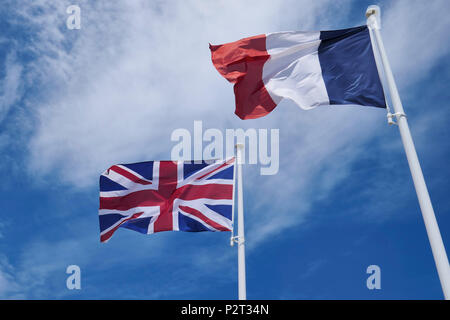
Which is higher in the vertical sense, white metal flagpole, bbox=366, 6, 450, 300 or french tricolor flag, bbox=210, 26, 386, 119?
french tricolor flag, bbox=210, 26, 386, 119

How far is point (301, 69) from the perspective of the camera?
12.1m

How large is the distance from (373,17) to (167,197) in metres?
9.81

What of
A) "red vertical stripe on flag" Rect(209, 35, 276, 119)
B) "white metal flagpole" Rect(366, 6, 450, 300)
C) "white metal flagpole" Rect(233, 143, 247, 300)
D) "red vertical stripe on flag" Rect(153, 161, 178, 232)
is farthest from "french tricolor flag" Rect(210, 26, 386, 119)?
"red vertical stripe on flag" Rect(153, 161, 178, 232)

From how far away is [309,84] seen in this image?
11.6 m

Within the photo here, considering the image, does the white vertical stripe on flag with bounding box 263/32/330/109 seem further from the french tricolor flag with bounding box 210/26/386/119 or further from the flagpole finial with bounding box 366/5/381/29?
the flagpole finial with bounding box 366/5/381/29

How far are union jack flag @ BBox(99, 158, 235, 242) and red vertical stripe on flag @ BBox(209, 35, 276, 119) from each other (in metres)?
4.24

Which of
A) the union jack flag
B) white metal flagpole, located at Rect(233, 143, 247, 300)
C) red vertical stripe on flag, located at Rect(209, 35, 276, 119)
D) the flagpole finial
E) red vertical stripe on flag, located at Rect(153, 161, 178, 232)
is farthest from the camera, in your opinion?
red vertical stripe on flag, located at Rect(153, 161, 178, 232)

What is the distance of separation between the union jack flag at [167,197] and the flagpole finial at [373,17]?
24.4ft

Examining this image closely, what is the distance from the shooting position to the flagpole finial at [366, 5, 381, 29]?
10.8m

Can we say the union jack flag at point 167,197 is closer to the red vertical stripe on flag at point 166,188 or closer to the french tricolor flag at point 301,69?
the red vertical stripe on flag at point 166,188

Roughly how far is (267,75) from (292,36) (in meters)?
1.33

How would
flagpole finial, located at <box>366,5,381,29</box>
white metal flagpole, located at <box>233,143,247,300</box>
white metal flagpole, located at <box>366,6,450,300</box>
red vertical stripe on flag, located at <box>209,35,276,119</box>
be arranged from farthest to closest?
white metal flagpole, located at <box>233,143,247,300</box> < red vertical stripe on flag, located at <box>209,35,276,119</box> < flagpole finial, located at <box>366,5,381,29</box> < white metal flagpole, located at <box>366,6,450,300</box>

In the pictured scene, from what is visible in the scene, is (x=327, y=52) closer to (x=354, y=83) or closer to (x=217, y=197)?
(x=354, y=83)
